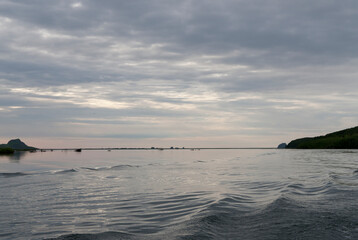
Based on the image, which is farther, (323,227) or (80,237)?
(323,227)

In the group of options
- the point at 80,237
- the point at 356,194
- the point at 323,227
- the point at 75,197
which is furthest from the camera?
the point at 75,197

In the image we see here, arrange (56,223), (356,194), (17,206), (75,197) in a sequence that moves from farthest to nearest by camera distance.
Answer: (75,197)
(356,194)
(17,206)
(56,223)

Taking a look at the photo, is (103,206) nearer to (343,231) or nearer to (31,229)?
(31,229)

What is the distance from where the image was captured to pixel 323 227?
10.8 m

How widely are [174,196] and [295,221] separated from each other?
32.1ft

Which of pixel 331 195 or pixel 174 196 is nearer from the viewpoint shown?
pixel 331 195

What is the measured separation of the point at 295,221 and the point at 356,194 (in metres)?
8.80

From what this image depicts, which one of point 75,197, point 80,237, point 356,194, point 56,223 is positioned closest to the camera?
point 80,237

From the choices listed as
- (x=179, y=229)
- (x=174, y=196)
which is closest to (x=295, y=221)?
(x=179, y=229)

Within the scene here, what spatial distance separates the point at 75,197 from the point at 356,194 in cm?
1861

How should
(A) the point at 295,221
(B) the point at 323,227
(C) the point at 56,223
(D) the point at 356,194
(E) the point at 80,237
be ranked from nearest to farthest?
1. (E) the point at 80,237
2. (B) the point at 323,227
3. (A) the point at 295,221
4. (C) the point at 56,223
5. (D) the point at 356,194

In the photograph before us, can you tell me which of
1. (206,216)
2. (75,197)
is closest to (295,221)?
(206,216)

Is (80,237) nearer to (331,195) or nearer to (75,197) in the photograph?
(75,197)

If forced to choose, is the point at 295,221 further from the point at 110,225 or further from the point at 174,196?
the point at 174,196
